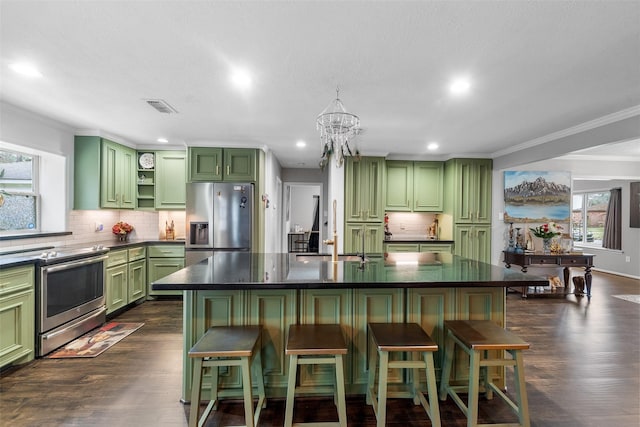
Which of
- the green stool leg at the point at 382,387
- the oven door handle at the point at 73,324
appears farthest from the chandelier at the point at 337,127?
the oven door handle at the point at 73,324

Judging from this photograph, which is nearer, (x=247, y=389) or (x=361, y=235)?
(x=247, y=389)

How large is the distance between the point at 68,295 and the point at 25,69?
1996mm

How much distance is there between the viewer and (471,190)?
203 inches

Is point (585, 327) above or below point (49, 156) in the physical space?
below

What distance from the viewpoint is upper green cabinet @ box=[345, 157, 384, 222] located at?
16.7 feet

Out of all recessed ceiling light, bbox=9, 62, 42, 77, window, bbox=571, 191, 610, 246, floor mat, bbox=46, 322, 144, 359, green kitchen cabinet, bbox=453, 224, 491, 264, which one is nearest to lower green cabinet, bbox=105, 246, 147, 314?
floor mat, bbox=46, 322, 144, 359

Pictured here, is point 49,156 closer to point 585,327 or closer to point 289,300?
point 289,300

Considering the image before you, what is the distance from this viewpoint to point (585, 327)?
3531mm

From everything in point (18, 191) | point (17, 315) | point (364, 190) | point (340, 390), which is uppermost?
point (364, 190)

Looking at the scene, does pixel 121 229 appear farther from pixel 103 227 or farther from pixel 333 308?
pixel 333 308

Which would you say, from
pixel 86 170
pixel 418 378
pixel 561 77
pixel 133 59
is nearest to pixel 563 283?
pixel 561 77

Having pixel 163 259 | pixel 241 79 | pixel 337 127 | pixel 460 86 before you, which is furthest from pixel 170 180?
pixel 460 86

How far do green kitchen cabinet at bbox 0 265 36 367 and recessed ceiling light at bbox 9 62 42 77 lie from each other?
1.49m

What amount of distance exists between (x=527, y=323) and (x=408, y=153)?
9.69 feet
